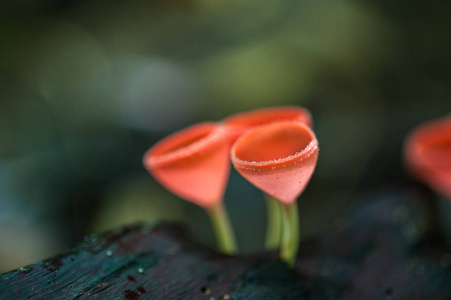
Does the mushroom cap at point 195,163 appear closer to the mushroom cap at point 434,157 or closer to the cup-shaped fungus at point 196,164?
the cup-shaped fungus at point 196,164

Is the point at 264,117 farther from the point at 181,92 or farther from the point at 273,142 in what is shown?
the point at 181,92

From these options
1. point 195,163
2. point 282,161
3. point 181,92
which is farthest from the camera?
point 181,92

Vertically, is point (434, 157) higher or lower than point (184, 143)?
lower

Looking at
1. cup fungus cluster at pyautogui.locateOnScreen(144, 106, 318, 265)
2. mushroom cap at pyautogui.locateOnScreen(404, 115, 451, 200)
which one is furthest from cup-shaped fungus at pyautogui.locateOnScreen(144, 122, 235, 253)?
mushroom cap at pyautogui.locateOnScreen(404, 115, 451, 200)

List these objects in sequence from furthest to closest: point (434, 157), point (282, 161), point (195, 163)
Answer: point (434, 157)
point (195, 163)
point (282, 161)

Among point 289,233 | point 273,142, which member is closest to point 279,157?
point 273,142

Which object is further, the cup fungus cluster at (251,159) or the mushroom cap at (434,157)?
the mushroom cap at (434,157)

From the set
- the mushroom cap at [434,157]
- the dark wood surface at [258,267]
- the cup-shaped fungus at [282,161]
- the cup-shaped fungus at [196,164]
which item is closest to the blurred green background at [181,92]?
the mushroom cap at [434,157]

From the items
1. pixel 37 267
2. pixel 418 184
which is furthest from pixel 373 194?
pixel 37 267
